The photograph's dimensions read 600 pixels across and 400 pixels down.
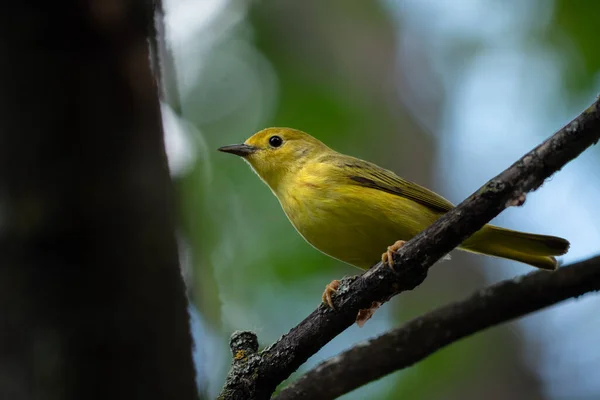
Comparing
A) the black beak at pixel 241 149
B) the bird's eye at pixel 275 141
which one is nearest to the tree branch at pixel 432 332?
the black beak at pixel 241 149

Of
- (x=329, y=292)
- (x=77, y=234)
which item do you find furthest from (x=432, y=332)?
(x=77, y=234)

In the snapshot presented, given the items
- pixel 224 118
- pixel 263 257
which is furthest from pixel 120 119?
pixel 224 118

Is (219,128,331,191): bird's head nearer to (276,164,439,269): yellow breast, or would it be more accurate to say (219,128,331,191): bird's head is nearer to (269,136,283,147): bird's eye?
(269,136,283,147): bird's eye

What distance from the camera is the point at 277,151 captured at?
15.8ft

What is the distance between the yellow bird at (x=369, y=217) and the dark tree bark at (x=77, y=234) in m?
2.45

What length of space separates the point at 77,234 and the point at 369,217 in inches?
113

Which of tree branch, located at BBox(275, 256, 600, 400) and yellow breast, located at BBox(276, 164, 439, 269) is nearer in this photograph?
tree branch, located at BBox(275, 256, 600, 400)

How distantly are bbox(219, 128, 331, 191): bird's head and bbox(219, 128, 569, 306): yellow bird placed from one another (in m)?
0.29

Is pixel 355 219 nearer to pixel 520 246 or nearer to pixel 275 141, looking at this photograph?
pixel 520 246

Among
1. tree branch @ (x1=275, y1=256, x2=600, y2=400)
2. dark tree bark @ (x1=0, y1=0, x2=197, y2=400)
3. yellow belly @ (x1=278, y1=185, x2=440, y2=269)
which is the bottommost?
dark tree bark @ (x1=0, y1=0, x2=197, y2=400)

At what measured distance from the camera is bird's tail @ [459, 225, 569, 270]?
11.6 ft

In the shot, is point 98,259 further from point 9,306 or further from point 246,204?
point 246,204

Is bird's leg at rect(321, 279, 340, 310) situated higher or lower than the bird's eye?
lower

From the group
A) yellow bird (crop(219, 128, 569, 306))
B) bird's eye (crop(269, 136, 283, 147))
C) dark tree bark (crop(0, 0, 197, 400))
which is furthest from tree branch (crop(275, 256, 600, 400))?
bird's eye (crop(269, 136, 283, 147))
